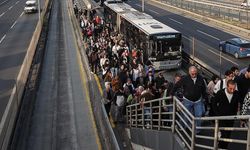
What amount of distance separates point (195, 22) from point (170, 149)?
4412cm

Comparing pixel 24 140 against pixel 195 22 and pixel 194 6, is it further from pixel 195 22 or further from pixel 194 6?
pixel 194 6

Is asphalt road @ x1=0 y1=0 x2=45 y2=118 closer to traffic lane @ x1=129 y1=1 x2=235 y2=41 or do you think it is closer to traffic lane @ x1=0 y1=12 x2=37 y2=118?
traffic lane @ x1=0 y1=12 x2=37 y2=118

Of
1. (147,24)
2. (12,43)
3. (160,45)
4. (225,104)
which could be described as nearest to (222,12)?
(147,24)

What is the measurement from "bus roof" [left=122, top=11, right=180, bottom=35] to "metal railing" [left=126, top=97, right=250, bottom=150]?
13686mm

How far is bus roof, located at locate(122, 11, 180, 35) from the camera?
2805 cm

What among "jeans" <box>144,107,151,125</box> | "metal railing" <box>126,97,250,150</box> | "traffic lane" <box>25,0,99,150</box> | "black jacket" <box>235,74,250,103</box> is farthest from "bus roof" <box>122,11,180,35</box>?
"black jacket" <box>235,74,250,103</box>

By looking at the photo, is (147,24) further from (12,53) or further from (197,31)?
(197,31)

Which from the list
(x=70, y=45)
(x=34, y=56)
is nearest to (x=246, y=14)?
(x=70, y=45)

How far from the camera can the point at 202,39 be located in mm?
40438

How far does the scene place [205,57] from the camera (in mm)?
32688

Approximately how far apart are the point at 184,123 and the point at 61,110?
13.2 meters

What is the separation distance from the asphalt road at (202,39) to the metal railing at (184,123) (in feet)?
53.3

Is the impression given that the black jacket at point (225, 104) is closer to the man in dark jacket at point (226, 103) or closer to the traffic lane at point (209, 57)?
the man in dark jacket at point (226, 103)

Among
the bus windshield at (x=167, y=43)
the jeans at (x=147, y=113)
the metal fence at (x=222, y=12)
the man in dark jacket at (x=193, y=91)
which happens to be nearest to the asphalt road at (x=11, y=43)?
the bus windshield at (x=167, y=43)
